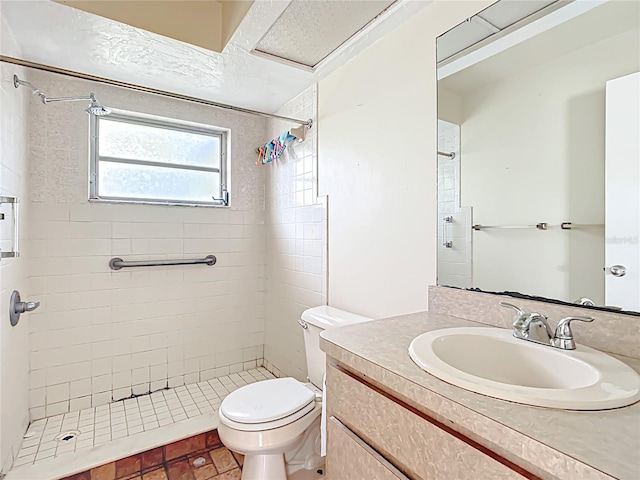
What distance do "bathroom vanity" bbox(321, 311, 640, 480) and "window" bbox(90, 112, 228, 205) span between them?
76.5 inches

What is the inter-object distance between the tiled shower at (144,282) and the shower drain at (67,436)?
0.05 m

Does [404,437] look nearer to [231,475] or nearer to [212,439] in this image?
[231,475]

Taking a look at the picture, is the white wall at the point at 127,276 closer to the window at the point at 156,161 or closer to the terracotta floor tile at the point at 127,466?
the window at the point at 156,161

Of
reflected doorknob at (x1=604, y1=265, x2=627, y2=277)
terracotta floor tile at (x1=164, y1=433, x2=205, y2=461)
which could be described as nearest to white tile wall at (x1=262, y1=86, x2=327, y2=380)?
terracotta floor tile at (x1=164, y1=433, x2=205, y2=461)

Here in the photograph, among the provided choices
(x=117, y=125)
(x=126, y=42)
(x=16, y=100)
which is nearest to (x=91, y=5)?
(x=126, y=42)

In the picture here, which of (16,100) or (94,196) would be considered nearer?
(16,100)

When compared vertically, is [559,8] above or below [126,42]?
below

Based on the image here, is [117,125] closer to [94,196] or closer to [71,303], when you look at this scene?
[94,196]

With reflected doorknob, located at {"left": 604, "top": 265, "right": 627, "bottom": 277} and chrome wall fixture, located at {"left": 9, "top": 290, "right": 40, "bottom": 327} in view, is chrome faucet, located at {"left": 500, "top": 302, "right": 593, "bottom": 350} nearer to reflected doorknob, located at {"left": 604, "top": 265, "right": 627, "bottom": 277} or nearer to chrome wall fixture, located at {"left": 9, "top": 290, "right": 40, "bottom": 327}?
reflected doorknob, located at {"left": 604, "top": 265, "right": 627, "bottom": 277}

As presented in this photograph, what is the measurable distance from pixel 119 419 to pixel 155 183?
1.51 metres

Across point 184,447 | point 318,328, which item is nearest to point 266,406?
point 318,328

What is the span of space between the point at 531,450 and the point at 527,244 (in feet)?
2.64

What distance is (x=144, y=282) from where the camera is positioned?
7.77 ft

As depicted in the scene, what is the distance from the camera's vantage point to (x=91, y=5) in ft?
4.91
